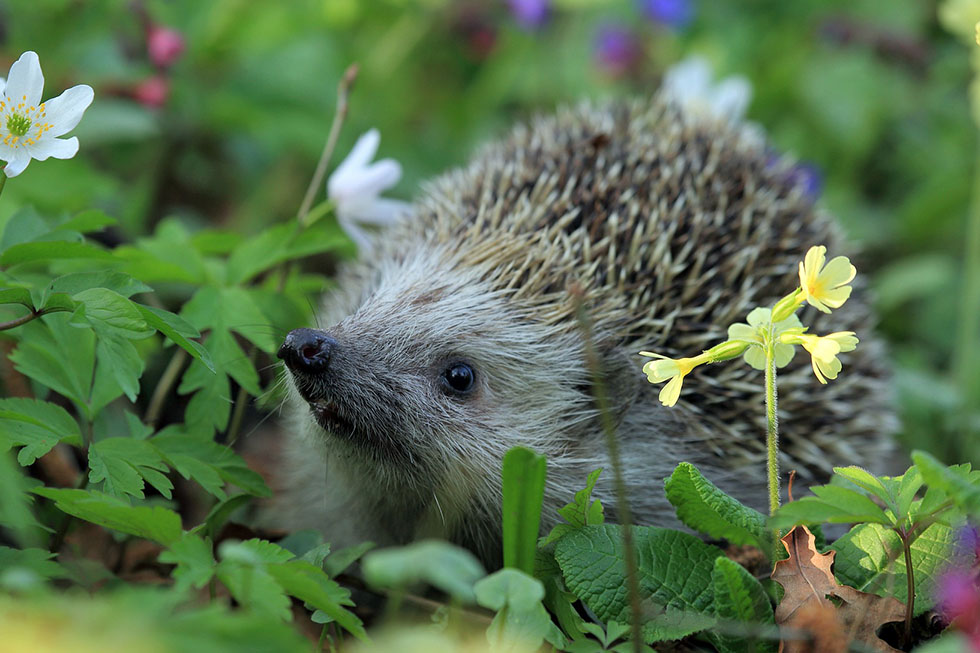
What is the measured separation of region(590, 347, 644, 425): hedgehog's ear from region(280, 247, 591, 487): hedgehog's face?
7 cm

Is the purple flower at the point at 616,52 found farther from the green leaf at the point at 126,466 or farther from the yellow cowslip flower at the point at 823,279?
the green leaf at the point at 126,466

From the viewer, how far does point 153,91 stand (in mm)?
3422

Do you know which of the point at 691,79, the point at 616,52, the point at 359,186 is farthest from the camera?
the point at 616,52

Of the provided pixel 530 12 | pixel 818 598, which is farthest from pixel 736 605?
pixel 530 12

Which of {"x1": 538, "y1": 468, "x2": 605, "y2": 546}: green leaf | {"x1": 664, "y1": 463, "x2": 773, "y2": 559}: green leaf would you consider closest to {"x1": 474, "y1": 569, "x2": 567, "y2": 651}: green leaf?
{"x1": 538, "y1": 468, "x2": 605, "y2": 546}: green leaf

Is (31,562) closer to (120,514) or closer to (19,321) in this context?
(120,514)

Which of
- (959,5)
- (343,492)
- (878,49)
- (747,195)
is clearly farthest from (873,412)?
(878,49)

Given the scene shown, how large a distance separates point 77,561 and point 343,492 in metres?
0.70

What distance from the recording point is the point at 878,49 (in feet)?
14.3

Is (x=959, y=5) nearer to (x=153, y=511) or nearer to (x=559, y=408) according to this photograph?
(x=559, y=408)

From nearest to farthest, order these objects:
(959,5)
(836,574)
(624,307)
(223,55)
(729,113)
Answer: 1. (836,574)
2. (624,307)
3. (959,5)
4. (729,113)
5. (223,55)

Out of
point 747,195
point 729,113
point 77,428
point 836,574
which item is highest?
point 729,113

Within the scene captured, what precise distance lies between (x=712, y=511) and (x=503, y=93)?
10.2 feet

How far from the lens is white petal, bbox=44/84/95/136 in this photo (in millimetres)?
1804
